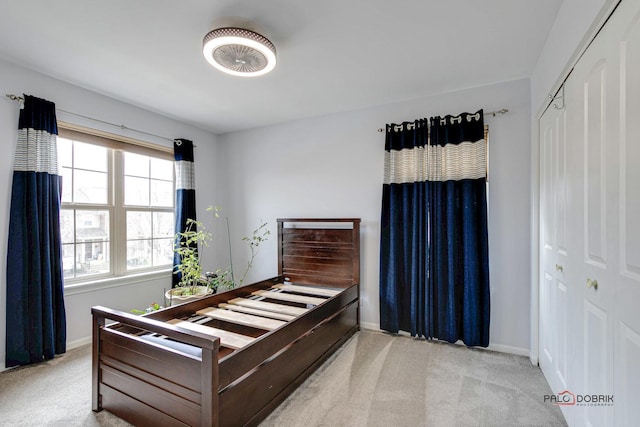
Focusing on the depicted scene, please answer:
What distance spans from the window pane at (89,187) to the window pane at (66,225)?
0.14 metres

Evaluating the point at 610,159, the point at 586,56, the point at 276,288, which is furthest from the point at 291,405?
the point at 586,56

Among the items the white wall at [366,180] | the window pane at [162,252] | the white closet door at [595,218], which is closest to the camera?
the white closet door at [595,218]

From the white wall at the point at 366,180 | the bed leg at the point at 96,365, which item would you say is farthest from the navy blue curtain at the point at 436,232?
the bed leg at the point at 96,365

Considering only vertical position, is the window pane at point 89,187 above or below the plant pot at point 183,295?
above

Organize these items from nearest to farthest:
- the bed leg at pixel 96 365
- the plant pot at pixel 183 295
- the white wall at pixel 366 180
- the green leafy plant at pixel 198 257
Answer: the bed leg at pixel 96 365 < the white wall at pixel 366 180 < the plant pot at pixel 183 295 < the green leafy plant at pixel 198 257

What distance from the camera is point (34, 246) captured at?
7.80 feet

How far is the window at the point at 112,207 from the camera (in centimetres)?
282

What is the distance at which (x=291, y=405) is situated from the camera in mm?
1895

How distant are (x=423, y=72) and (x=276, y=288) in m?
2.54

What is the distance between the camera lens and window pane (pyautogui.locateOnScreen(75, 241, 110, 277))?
287cm

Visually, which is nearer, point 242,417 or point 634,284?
point 634,284

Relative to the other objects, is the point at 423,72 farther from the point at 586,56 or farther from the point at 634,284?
the point at 634,284

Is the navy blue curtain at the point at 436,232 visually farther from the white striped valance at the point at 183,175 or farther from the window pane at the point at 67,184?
the window pane at the point at 67,184

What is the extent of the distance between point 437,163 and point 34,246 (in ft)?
11.3
